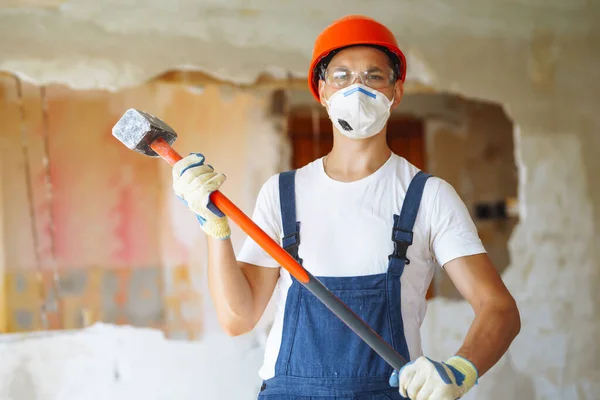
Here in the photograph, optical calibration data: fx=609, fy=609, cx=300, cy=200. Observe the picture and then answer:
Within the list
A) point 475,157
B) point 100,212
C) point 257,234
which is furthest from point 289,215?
point 475,157

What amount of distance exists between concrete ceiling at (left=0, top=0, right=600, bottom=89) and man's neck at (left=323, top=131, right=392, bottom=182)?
4.87 feet

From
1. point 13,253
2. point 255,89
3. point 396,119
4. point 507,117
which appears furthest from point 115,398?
point 507,117

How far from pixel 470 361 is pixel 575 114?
7.90ft

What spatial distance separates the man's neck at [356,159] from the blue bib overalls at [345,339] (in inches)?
6.0

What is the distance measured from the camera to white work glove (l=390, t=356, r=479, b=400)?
1.18 m

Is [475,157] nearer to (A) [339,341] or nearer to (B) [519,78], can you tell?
(B) [519,78]

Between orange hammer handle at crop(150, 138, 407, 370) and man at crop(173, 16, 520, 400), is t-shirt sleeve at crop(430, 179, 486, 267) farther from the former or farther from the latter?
orange hammer handle at crop(150, 138, 407, 370)

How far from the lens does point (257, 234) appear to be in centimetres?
136

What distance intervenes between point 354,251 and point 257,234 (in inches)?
9.8

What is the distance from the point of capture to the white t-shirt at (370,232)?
1.43 m

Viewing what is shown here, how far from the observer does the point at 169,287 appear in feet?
9.37

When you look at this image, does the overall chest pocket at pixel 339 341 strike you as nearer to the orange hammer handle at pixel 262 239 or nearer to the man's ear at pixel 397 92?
the orange hammer handle at pixel 262 239

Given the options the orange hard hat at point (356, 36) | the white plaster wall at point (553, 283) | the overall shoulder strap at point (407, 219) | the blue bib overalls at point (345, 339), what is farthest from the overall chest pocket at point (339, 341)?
the white plaster wall at point (553, 283)

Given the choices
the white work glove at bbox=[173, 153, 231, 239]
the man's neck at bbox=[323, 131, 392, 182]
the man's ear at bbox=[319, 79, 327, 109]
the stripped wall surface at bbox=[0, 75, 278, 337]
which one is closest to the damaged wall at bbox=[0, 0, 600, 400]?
the stripped wall surface at bbox=[0, 75, 278, 337]
